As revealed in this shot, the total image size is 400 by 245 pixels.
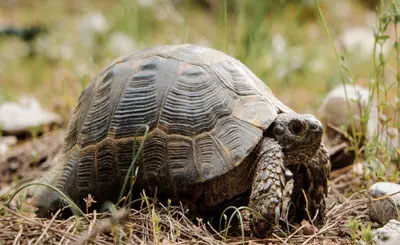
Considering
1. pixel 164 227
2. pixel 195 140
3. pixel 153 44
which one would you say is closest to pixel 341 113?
pixel 195 140

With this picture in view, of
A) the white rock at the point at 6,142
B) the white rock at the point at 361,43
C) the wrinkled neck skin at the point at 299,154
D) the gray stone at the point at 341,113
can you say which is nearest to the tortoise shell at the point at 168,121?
the wrinkled neck skin at the point at 299,154

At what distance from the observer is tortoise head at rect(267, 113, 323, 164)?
2.18m

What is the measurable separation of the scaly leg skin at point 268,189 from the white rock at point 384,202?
42 cm

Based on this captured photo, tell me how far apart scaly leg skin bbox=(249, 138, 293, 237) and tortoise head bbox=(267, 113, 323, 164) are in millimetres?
72

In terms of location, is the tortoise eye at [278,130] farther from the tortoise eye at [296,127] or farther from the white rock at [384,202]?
the white rock at [384,202]

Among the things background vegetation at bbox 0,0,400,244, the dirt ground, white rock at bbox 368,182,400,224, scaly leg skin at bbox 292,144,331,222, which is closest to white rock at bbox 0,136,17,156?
background vegetation at bbox 0,0,400,244

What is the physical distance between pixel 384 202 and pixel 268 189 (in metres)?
0.54

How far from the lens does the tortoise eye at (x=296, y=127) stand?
219cm

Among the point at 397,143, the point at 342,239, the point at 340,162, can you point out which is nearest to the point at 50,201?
the point at 342,239

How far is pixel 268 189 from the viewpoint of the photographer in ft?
6.71

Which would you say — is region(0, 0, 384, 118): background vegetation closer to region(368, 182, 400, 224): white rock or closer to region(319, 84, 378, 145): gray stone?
region(319, 84, 378, 145): gray stone

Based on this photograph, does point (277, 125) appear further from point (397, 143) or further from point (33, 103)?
point (33, 103)

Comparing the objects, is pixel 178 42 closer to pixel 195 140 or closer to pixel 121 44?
pixel 121 44

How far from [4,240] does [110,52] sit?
381 cm
